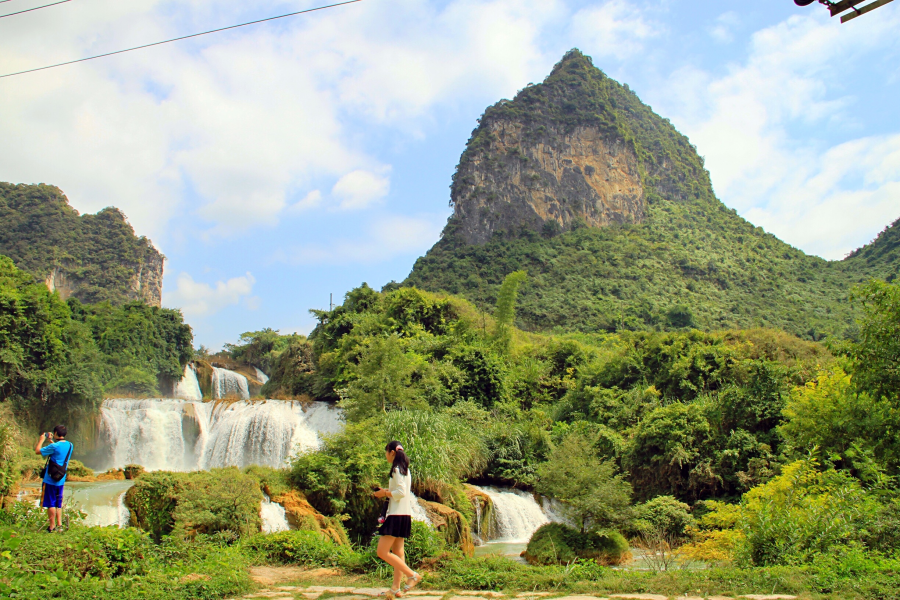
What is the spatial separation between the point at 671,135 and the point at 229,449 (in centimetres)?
11956

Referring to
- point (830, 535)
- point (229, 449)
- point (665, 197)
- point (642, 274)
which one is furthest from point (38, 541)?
point (665, 197)

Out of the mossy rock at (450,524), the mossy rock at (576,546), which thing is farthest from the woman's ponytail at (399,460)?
the mossy rock at (576,546)

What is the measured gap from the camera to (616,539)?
13789mm

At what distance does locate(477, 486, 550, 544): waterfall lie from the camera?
16.9 metres

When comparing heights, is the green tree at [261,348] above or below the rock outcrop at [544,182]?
below

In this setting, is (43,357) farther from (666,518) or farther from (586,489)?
(666,518)

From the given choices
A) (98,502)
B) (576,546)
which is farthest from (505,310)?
(98,502)

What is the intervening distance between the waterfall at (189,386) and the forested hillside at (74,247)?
29109mm

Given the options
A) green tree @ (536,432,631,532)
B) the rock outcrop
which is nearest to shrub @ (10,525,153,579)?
green tree @ (536,432,631,532)

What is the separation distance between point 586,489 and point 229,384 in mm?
35610

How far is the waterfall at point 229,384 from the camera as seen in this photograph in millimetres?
43000

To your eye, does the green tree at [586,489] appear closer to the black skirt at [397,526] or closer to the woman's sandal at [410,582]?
the woman's sandal at [410,582]

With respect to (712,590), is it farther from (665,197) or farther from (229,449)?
(665,197)

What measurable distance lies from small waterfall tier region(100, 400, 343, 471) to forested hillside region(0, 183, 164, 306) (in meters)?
46.0
